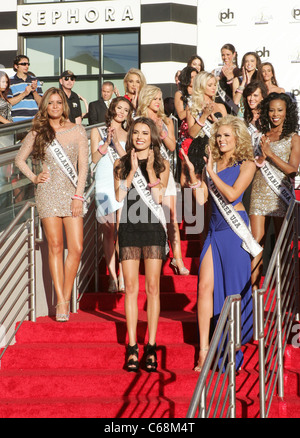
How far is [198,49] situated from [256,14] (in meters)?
1.07

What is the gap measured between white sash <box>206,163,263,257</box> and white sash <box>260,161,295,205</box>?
0.84m

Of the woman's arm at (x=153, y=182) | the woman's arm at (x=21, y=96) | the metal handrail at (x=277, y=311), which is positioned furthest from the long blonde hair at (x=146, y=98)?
the woman's arm at (x=21, y=96)

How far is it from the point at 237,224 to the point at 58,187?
Result: 61.8 inches

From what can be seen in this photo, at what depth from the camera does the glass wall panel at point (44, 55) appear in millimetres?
14125

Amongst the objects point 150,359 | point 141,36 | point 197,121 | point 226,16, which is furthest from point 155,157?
point 141,36

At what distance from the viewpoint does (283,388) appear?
5523 millimetres

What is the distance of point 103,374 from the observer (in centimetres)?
564

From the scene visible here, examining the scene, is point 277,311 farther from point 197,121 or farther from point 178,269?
point 197,121

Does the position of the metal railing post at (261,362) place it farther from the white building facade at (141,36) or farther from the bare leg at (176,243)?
the white building facade at (141,36)

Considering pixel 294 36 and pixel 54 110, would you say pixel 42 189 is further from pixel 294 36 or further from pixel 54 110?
pixel 294 36

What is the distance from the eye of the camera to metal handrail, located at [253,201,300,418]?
4.99 m

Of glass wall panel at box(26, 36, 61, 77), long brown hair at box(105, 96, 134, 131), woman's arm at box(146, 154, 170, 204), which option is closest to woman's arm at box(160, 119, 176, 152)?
long brown hair at box(105, 96, 134, 131)

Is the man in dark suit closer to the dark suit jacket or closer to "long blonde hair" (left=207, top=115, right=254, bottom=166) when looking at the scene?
the dark suit jacket

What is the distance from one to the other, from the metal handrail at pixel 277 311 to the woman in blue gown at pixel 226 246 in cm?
21
